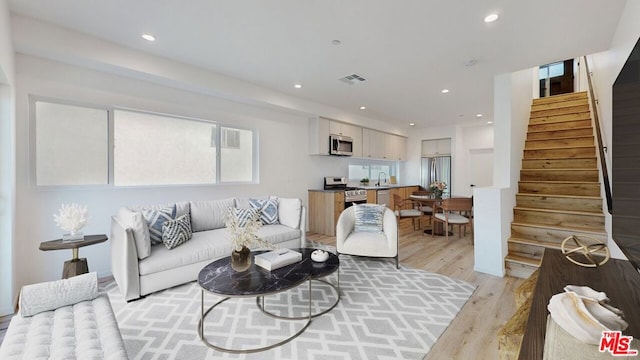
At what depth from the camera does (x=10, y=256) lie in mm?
2293

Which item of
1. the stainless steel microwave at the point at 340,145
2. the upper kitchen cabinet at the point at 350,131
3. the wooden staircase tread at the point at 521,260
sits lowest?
the wooden staircase tread at the point at 521,260

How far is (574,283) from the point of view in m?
1.33

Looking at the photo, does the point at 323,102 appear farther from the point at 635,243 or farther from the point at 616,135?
the point at 635,243

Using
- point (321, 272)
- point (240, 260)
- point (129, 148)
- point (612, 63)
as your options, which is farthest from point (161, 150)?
point (612, 63)

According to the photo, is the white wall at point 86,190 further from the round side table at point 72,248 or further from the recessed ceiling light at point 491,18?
the recessed ceiling light at point 491,18

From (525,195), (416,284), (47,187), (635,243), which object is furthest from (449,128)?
(47,187)

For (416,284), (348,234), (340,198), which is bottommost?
(416,284)

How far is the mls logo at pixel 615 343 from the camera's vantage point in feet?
2.26

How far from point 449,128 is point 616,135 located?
613 cm

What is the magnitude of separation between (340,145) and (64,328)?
4.81m

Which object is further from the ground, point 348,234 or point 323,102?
point 323,102

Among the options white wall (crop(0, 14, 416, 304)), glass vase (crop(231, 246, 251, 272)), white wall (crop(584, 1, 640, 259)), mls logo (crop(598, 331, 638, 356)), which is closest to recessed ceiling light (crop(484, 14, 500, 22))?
white wall (crop(584, 1, 640, 259))

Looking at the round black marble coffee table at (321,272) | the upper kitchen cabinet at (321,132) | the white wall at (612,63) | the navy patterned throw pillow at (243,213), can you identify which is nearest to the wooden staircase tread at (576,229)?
the white wall at (612,63)

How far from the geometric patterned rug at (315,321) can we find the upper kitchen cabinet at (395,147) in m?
4.51
